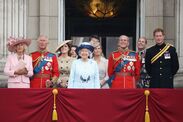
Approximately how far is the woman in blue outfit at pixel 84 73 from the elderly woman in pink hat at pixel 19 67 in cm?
92

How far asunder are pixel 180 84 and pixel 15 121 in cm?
512

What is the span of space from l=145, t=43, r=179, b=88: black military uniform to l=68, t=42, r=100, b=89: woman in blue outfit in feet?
3.76

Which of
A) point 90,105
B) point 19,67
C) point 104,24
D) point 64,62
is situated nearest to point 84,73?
point 90,105

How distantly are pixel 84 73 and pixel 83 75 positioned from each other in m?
0.04

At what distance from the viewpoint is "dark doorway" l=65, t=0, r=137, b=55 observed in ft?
57.8

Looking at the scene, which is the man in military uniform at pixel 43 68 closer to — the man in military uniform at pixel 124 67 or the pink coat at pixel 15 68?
the pink coat at pixel 15 68

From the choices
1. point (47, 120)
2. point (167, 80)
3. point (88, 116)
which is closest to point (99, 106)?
point (88, 116)

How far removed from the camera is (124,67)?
41.5 ft

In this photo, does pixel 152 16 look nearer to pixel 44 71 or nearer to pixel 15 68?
pixel 44 71

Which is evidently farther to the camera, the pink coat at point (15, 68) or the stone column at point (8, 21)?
the stone column at point (8, 21)

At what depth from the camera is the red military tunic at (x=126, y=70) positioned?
1260 centimetres

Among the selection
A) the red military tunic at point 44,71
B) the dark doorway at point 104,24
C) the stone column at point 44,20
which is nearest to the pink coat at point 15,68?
the red military tunic at point 44,71

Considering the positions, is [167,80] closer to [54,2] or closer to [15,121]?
[15,121]

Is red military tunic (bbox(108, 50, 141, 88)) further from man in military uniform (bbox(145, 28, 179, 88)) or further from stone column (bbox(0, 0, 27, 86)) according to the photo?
stone column (bbox(0, 0, 27, 86))
